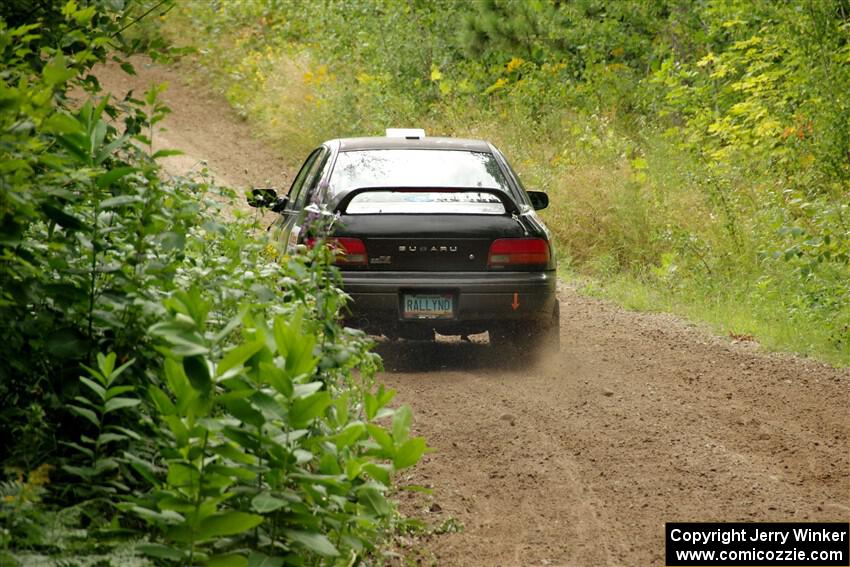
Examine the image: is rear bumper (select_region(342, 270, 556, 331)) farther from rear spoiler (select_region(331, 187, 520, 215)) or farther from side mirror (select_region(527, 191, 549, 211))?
side mirror (select_region(527, 191, 549, 211))

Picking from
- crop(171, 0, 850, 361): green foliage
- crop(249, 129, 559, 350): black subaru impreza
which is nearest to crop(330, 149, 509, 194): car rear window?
crop(249, 129, 559, 350): black subaru impreza

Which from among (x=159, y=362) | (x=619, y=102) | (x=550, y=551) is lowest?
(x=550, y=551)

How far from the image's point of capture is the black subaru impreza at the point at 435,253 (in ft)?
30.1

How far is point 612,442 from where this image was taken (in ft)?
24.3

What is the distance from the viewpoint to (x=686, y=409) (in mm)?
8359

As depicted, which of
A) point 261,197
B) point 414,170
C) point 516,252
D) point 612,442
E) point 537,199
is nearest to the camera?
point 612,442

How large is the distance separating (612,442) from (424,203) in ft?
9.02

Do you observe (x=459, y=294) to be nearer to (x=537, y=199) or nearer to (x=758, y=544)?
(x=537, y=199)

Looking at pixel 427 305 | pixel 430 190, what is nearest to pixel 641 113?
pixel 430 190

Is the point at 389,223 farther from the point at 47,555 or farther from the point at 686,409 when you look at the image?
the point at 47,555

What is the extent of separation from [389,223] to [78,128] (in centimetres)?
485

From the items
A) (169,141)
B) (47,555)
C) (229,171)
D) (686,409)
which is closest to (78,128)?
(47,555)

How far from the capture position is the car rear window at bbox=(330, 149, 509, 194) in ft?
31.7

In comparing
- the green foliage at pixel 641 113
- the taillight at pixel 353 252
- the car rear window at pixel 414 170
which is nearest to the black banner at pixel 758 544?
the green foliage at pixel 641 113
